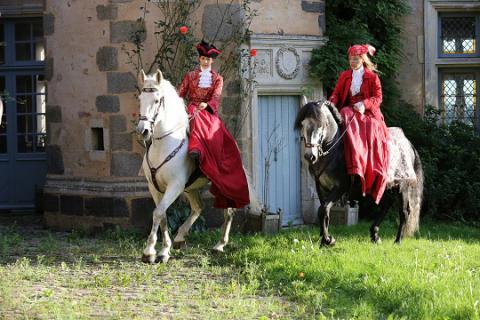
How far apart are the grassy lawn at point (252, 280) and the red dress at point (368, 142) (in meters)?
0.74

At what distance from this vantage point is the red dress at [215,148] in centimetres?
822

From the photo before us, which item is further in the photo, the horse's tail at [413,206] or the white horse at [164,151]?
the horse's tail at [413,206]

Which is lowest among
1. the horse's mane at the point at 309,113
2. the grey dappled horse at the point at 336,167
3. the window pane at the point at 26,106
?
the grey dappled horse at the point at 336,167

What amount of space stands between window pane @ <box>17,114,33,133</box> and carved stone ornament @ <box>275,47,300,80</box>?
16.8 ft

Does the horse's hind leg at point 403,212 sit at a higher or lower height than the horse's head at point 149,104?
lower

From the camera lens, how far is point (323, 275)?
703 cm

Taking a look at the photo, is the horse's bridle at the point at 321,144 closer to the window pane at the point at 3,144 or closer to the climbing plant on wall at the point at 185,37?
the climbing plant on wall at the point at 185,37

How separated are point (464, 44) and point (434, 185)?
2.61 meters

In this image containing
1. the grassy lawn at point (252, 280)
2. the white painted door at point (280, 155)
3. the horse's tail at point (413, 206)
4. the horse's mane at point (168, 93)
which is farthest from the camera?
the white painted door at point (280, 155)

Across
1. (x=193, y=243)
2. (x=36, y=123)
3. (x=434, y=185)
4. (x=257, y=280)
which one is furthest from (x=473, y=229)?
(x=36, y=123)

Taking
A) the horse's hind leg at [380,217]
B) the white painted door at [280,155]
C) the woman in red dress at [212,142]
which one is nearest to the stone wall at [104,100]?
the white painted door at [280,155]

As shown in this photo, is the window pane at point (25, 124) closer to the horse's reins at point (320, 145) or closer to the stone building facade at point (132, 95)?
the stone building facade at point (132, 95)

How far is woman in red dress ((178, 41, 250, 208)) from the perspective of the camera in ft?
27.0

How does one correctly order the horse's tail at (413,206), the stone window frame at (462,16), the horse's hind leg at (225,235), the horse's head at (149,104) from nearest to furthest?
the horse's head at (149,104), the horse's hind leg at (225,235), the horse's tail at (413,206), the stone window frame at (462,16)
